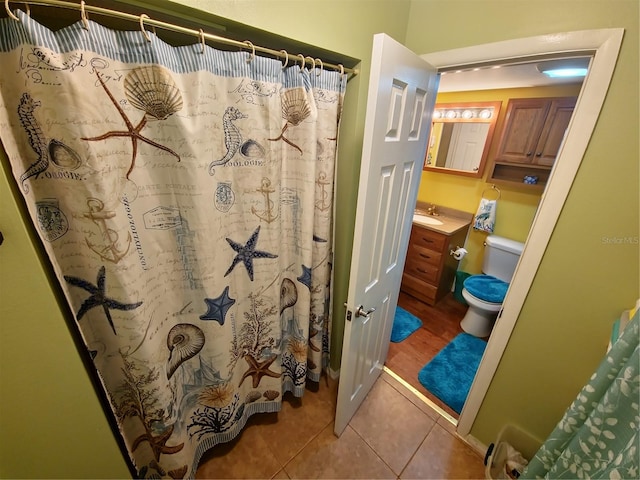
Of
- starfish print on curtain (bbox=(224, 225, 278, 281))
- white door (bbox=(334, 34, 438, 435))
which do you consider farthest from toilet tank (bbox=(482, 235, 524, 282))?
starfish print on curtain (bbox=(224, 225, 278, 281))

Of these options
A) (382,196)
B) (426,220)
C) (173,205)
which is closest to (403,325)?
(426,220)

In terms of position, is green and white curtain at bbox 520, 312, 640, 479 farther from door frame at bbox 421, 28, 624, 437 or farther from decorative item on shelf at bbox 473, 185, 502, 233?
decorative item on shelf at bbox 473, 185, 502, 233

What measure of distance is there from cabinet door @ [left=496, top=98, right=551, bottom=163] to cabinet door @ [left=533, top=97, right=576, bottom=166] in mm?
32

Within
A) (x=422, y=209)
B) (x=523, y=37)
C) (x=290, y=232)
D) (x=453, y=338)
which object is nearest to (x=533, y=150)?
(x=422, y=209)

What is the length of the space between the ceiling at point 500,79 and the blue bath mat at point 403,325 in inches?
77.5

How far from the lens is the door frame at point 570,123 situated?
0.80 metres

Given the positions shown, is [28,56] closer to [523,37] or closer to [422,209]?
[523,37]

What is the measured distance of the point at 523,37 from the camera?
92 centimetres

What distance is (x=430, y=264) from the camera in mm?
2451

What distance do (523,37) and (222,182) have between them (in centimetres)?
122

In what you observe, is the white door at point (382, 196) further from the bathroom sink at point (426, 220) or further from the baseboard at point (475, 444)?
the bathroom sink at point (426, 220)

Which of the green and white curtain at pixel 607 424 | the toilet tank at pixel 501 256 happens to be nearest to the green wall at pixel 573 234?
the green and white curtain at pixel 607 424

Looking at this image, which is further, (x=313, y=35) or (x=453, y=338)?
(x=453, y=338)

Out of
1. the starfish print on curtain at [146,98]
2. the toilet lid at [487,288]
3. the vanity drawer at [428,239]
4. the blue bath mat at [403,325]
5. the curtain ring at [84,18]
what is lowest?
the blue bath mat at [403,325]
